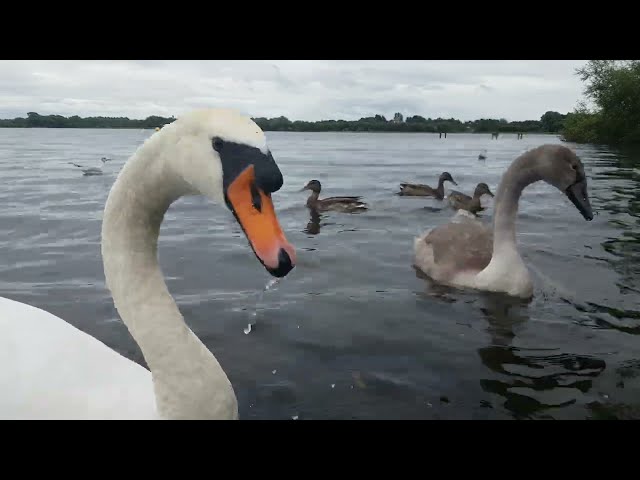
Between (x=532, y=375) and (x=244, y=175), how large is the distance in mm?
3384

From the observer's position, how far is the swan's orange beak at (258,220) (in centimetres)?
219

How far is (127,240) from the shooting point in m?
2.80

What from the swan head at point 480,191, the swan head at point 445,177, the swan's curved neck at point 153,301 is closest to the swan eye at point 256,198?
the swan's curved neck at point 153,301

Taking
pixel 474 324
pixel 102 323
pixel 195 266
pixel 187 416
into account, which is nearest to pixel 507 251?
pixel 474 324

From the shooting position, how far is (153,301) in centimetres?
284

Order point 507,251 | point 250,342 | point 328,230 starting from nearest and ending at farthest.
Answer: point 250,342 → point 507,251 → point 328,230

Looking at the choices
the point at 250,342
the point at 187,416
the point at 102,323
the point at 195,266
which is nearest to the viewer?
the point at 187,416

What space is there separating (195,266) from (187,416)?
5.36 metres

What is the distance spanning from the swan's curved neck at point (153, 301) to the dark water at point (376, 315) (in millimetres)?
1304

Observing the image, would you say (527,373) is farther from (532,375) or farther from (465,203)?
(465,203)

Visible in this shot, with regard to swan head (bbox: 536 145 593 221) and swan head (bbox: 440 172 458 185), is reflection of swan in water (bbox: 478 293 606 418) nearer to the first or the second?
swan head (bbox: 536 145 593 221)

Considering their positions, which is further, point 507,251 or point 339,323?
point 507,251

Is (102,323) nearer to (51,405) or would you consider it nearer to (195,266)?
(195,266)

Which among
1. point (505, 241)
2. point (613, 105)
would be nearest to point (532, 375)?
point (505, 241)
